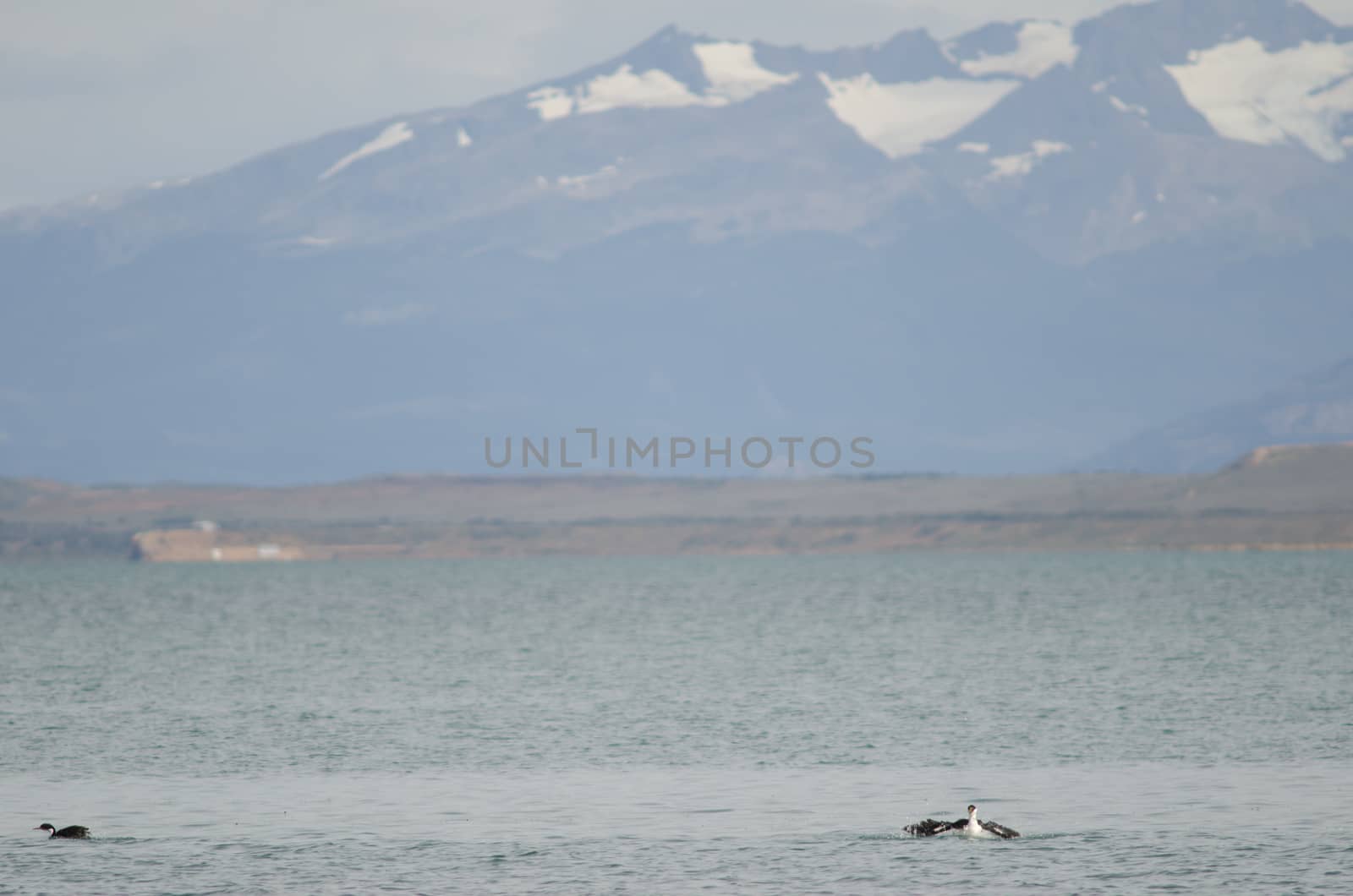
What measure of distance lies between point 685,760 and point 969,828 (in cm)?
1323

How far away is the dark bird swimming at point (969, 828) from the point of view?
3794cm

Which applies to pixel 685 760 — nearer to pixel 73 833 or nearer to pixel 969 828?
pixel 969 828

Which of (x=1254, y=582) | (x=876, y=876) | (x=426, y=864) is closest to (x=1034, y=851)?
(x=876, y=876)

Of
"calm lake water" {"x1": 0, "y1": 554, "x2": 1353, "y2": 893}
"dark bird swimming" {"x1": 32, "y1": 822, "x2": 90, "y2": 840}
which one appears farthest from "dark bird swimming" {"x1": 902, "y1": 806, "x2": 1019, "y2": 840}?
"dark bird swimming" {"x1": 32, "y1": 822, "x2": 90, "y2": 840}

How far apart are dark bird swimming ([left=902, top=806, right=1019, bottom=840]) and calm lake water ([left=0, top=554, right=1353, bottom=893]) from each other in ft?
1.28

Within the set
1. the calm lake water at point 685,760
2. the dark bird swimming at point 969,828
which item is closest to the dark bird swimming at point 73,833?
the calm lake water at point 685,760

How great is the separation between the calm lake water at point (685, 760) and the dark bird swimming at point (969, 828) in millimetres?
391

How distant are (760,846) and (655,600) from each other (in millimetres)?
114084

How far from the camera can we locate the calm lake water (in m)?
36.0

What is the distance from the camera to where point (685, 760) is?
1970 inches

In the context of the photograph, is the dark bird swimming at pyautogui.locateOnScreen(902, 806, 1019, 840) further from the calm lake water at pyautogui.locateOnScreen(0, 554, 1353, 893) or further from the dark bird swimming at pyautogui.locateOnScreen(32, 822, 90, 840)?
the dark bird swimming at pyautogui.locateOnScreen(32, 822, 90, 840)

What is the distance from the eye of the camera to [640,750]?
171 feet

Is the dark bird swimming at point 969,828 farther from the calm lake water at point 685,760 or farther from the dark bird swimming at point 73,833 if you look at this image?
the dark bird swimming at point 73,833

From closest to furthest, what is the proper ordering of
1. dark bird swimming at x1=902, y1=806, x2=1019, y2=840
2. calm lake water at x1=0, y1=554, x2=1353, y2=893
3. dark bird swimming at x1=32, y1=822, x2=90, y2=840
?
calm lake water at x1=0, y1=554, x2=1353, y2=893, dark bird swimming at x1=902, y1=806, x2=1019, y2=840, dark bird swimming at x1=32, y1=822, x2=90, y2=840
